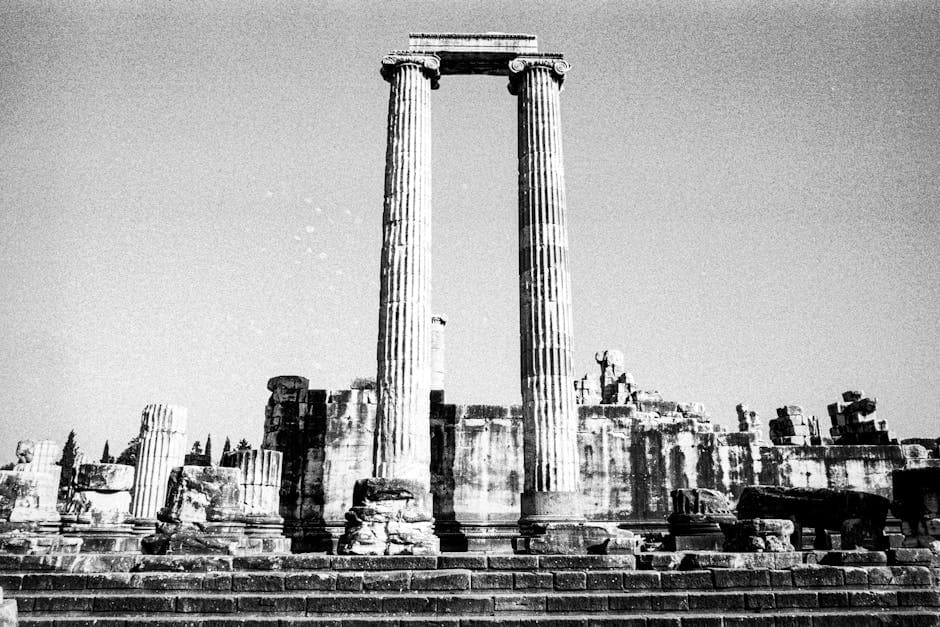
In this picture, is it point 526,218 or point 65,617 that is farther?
point 526,218

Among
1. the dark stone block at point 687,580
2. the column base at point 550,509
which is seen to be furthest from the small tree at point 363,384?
the dark stone block at point 687,580

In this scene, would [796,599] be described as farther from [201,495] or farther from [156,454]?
[156,454]

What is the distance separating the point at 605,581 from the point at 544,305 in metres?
8.48

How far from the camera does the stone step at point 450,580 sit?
8695mm

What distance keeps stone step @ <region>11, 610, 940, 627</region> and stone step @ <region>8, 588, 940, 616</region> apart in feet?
0.86

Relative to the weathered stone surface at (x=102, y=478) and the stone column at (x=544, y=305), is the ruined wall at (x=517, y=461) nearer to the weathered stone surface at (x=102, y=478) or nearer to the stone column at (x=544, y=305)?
the stone column at (x=544, y=305)

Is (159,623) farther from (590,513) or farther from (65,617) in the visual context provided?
(590,513)

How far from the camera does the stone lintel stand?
58.6 ft

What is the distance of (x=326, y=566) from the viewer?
980 cm

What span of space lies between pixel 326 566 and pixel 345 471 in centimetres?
798

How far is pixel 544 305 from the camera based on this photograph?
16.4 meters

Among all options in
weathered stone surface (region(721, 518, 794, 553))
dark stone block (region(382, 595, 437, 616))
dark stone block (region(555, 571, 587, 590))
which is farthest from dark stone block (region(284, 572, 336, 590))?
weathered stone surface (region(721, 518, 794, 553))

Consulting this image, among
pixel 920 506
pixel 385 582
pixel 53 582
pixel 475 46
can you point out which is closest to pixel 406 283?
pixel 475 46

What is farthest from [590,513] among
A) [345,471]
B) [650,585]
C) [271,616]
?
[271,616]
